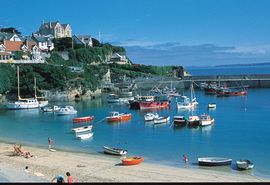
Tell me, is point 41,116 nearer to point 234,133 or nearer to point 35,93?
point 35,93

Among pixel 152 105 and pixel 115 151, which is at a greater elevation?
pixel 152 105

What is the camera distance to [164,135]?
4209 centimetres

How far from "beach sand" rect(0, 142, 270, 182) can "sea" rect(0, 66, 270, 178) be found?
1678 millimetres

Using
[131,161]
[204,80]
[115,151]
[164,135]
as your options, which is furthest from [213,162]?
[204,80]

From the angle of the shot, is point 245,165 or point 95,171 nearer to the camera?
point 95,171

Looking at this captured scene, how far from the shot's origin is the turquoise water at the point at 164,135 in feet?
108

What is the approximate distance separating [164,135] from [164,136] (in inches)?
24.7

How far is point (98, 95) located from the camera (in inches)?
3541

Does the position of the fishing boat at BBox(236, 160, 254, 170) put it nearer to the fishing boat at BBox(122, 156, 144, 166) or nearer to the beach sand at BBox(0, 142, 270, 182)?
the beach sand at BBox(0, 142, 270, 182)

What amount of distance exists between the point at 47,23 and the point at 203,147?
9208 centimetres

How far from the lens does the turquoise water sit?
108ft

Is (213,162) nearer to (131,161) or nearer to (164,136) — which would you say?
(131,161)

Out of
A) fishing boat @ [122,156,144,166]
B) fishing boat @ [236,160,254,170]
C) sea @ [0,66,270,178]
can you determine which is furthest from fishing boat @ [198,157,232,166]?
fishing boat @ [122,156,144,166]

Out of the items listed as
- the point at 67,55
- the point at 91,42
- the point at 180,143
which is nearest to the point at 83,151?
the point at 180,143
